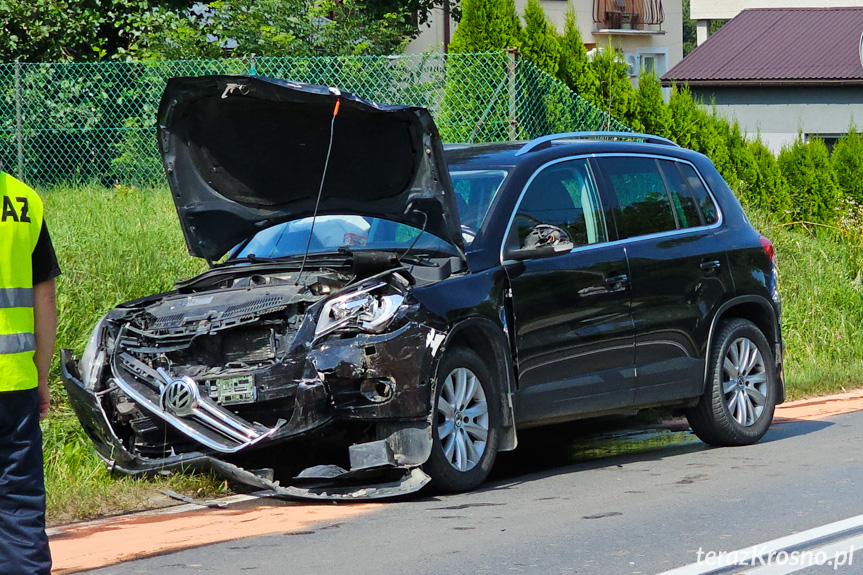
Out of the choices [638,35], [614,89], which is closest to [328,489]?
[614,89]

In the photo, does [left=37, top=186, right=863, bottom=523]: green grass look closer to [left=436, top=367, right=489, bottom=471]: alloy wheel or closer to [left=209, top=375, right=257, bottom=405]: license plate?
[left=209, top=375, right=257, bottom=405]: license plate

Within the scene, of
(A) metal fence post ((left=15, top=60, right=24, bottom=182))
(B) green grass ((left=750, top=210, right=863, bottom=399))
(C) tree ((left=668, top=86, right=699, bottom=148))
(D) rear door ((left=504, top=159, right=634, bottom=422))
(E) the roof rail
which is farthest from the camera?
(C) tree ((left=668, top=86, right=699, bottom=148))

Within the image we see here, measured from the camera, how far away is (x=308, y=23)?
14.5 metres

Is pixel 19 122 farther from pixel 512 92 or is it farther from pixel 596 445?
pixel 596 445

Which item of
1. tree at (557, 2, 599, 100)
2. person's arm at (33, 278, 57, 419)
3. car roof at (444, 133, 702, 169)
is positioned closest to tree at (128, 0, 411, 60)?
tree at (557, 2, 599, 100)

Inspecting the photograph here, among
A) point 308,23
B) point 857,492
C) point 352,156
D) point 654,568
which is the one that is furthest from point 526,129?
point 654,568

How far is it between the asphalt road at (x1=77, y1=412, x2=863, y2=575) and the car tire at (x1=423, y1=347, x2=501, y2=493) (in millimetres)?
120

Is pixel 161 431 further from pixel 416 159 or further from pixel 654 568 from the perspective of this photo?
pixel 654 568

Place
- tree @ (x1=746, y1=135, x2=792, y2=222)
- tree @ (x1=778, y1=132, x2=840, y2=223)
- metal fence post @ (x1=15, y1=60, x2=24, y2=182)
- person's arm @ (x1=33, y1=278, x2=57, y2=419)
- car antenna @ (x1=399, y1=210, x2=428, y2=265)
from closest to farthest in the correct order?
person's arm @ (x1=33, y1=278, x2=57, y2=419) → car antenna @ (x1=399, y1=210, x2=428, y2=265) → metal fence post @ (x1=15, y1=60, x2=24, y2=182) → tree @ (x1=746, y1=135, x2=792, y2=222) → tree @ (x1=778, y1=132, x2=840, y2=223)

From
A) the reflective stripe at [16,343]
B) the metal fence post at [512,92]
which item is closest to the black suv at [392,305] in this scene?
the reflective stripe at [16,343]

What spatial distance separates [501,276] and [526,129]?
5.90 m

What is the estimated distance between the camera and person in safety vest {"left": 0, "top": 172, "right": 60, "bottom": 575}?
14.7ft

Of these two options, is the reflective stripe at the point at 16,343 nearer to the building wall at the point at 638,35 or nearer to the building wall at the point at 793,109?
the building wall at the point at 638,35

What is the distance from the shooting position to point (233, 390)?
6.66 m
